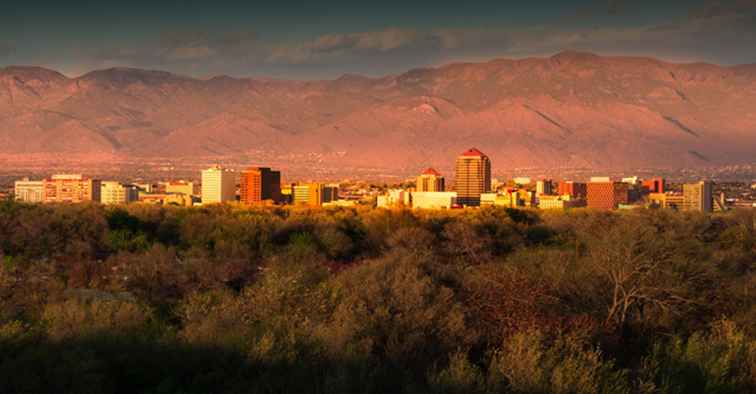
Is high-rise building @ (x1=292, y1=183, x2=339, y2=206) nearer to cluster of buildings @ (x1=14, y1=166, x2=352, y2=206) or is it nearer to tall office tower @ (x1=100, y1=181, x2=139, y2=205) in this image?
cluster of buildings @ (x1=14, y1=166, x2=352, y2=206)

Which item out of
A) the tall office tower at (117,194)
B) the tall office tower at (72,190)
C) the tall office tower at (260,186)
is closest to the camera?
the tall office tower at (260,186)

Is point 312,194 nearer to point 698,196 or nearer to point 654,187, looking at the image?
point 698,196

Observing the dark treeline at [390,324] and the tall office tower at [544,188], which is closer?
the dark treeline at [390,324]

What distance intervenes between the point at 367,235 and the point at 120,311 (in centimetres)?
2446

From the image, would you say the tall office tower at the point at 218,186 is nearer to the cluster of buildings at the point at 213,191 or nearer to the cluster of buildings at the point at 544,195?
the cluster of buildings at the point at 213,191

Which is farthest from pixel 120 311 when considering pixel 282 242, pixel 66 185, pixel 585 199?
pixel 66 185

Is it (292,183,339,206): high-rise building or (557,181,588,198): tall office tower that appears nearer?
(292,183,339,206): high-rise building

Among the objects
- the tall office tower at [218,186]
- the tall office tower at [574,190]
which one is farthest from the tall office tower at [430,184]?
the tall office tower at [218,186]

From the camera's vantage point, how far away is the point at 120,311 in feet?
54.8

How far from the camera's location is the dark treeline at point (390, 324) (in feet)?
45.9

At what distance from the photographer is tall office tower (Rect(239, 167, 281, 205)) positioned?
9387 centimetres

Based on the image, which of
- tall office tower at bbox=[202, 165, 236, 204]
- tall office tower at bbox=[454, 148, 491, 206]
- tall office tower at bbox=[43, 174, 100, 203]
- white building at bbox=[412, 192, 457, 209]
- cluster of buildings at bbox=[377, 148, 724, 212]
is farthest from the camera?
tall office tower at bbox=[454, 148, 491, 206]

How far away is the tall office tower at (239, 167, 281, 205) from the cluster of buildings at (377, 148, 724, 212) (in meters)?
10.3

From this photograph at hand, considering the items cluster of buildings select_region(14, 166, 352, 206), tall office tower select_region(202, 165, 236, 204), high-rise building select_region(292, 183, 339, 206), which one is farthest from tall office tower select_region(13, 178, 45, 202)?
high-rise building select_region(292, 183, 339, 206)
